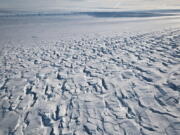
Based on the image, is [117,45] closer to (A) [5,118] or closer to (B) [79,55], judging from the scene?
(B) [79,55]

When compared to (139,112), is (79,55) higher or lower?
higher

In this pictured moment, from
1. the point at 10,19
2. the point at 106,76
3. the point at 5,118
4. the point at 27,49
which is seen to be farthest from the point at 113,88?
the point at 10,19

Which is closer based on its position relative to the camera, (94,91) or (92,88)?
(94,91)

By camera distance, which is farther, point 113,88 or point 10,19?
point 10,19

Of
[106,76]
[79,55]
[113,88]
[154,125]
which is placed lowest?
[154,125]

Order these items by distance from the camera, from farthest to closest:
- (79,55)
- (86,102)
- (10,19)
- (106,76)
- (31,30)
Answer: (10,19)
(31,30)
(79,55)
(106,76)
(86,102)

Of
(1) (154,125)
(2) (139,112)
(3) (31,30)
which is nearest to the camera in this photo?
(1) (154,125)
